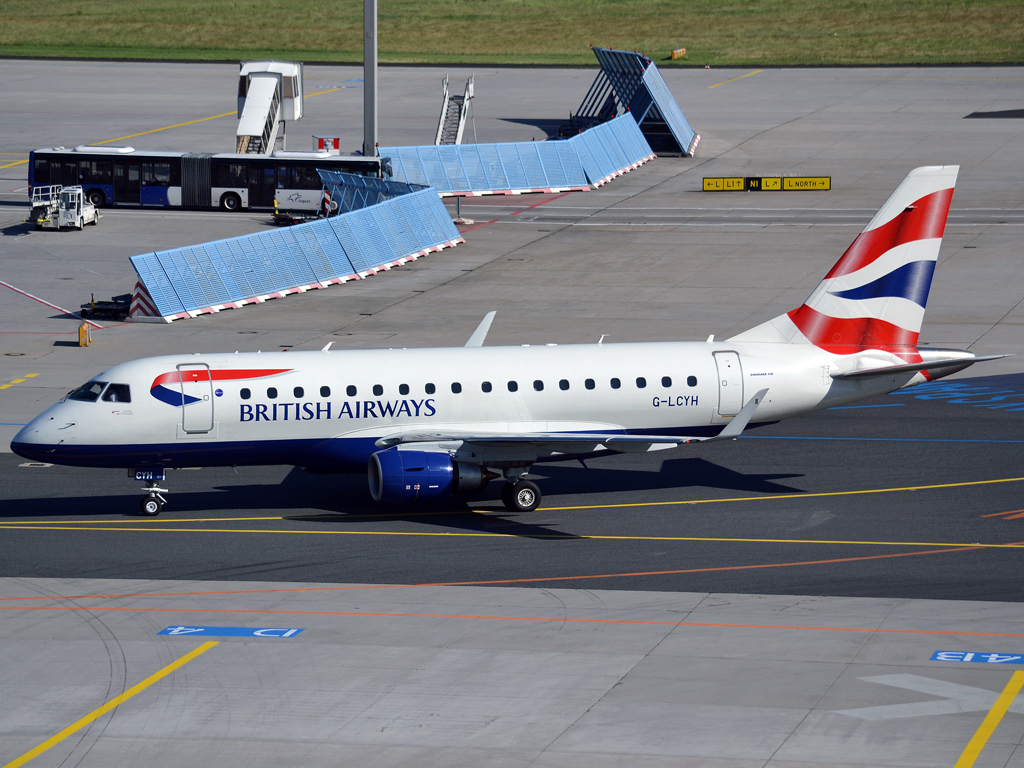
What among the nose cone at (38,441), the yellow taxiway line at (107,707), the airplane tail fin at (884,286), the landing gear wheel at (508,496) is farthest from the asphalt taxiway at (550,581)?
the airplane tail fin at (884,286)

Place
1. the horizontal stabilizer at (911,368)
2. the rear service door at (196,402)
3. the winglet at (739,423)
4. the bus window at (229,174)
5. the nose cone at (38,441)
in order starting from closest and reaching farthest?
the winglet at (739,423) → the nose cone at (38,441) → the rear service door at (196,402) → the horizontal stabilizer at (911,368) → the bus window at (229,174)

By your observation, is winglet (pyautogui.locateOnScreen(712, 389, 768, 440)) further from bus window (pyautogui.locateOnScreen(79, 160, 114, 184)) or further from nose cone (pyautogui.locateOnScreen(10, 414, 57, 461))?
bus window (pyautogui.locateOnScreen(79, 160, 114, 184))

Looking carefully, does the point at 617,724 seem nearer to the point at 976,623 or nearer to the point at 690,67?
the point at 976,623

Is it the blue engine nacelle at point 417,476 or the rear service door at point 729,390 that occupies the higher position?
the rear service door at point 729,390

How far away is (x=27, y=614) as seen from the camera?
94.1 ft

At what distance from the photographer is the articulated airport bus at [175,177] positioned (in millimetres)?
80812

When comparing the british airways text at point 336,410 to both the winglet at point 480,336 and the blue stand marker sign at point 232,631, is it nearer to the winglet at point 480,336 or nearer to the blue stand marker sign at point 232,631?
the winglet at point 480,336

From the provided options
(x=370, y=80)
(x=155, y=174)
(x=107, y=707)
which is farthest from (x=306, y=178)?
(x=107, y=707)

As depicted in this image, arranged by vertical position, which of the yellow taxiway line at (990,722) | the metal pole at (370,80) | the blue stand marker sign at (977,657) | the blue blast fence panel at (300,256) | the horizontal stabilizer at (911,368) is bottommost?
the yellow taxiway line at (990,722)

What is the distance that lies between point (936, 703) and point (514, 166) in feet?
220

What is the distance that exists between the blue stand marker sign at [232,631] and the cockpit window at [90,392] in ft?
29.1

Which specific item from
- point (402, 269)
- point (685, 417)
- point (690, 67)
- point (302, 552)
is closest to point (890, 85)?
point (690, 67)

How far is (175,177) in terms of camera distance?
81938mm

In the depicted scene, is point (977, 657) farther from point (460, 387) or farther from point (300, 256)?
point (300, 256)
